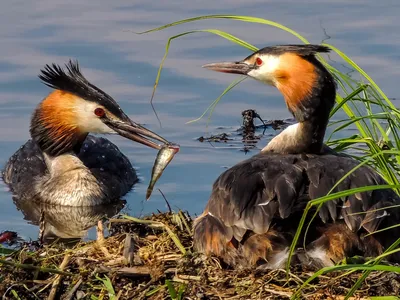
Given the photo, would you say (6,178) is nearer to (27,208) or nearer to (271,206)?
(27,208)

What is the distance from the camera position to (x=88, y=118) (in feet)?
30.7

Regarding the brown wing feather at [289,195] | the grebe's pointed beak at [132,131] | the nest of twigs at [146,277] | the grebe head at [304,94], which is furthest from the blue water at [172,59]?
the brown wing feather at [289,195]

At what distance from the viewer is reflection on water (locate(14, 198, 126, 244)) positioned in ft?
26.9

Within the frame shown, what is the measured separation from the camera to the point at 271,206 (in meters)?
5.40

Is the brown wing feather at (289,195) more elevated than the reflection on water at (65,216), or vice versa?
the brown wing feather at (289,195)

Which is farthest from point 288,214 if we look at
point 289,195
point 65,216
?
point 65,216

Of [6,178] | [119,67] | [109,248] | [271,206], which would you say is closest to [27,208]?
[6,178]

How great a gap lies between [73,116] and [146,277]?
4145mm

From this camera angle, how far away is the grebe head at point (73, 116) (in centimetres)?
909

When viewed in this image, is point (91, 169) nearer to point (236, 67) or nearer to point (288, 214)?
point (236, 67)

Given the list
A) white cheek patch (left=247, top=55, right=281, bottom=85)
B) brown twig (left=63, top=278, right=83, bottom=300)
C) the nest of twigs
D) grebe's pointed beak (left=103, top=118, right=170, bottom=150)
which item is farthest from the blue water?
brown twig (left=63, top=278, right=83, bottom=300)

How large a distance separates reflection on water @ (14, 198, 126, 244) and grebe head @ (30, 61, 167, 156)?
63 cm

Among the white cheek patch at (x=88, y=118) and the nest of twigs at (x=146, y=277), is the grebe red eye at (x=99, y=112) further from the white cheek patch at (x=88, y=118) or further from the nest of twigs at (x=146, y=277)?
the nest of twigs at (x=146, y=277)

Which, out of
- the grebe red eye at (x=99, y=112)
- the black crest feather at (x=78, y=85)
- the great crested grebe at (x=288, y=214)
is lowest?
the great crested grebe at (x=288, y=214)
